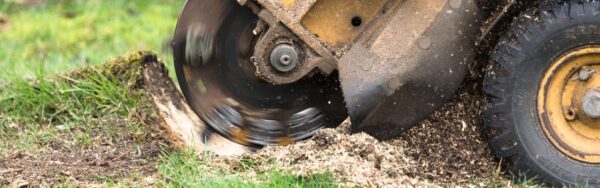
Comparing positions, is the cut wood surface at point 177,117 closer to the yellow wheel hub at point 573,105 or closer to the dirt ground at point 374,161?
the dirt ground at point 374,161

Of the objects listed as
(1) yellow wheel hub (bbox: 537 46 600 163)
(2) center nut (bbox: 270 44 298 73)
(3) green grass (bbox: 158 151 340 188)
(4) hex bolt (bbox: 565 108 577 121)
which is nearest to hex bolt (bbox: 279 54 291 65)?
(2) center nut (bbox: 270 44 298 73)

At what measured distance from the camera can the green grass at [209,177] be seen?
14.0 feet

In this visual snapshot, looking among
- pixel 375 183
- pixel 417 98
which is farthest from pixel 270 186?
pixel 417 98

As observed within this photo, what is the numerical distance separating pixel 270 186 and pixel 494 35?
127 cm

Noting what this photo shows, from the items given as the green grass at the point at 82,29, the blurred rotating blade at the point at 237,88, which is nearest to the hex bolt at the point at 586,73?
the blurred rotating blade at the point at 237,88

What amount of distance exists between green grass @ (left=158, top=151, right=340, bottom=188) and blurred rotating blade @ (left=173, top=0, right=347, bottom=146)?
28cm

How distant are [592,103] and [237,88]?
1679 mm

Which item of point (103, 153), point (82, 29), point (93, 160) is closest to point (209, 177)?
point (93, 160)

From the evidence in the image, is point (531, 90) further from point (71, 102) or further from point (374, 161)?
point (71, 102)

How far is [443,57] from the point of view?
4555mm

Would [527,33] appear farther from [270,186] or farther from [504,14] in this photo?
[270,186]

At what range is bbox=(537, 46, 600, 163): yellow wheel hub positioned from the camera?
4469mm

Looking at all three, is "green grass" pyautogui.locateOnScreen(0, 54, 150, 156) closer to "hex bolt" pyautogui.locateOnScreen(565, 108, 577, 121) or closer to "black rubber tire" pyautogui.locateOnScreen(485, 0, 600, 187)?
"black rubber tire" pyautogui.locateOnScreen(485, 0, 600, 187)

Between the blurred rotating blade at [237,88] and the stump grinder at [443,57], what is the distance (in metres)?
0.01
